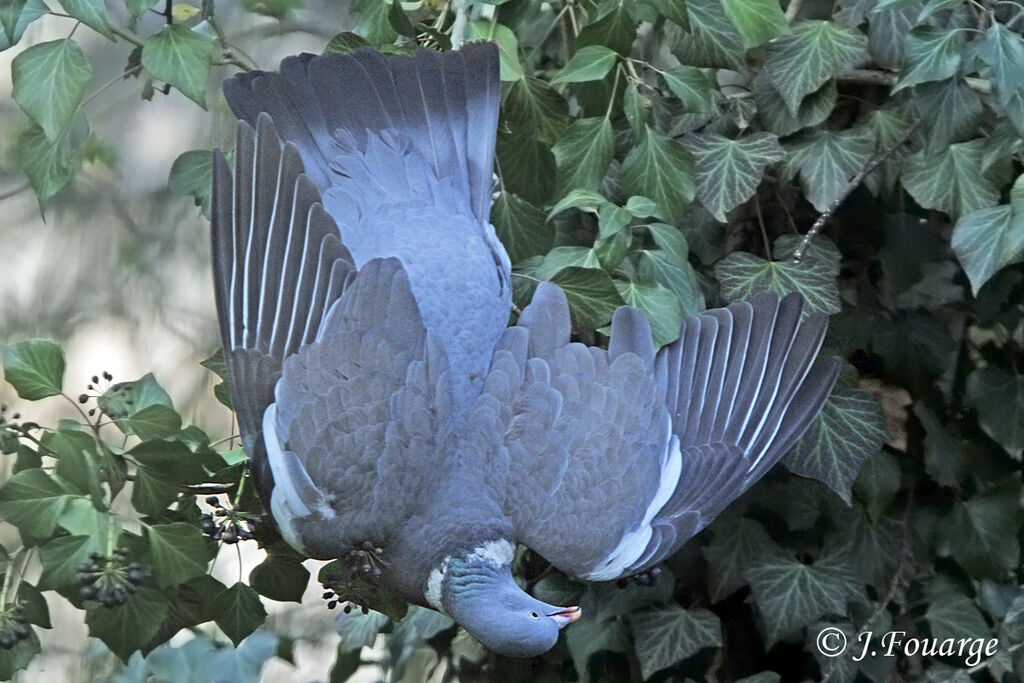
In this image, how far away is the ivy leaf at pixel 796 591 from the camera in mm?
Result: 1388

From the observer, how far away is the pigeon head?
111 centimetres

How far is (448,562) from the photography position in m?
1.14

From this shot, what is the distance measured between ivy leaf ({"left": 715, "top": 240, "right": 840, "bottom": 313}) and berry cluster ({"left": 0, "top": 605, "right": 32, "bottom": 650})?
803 mm

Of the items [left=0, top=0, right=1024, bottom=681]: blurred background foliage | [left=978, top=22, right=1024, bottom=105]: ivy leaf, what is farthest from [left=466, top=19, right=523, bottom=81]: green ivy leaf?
[left=978, top=22, right=1024, bottom=105]: ivy leaf

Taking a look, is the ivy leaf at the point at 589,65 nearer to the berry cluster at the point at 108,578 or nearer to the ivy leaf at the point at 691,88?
the ivy leaf at the point at 691,88

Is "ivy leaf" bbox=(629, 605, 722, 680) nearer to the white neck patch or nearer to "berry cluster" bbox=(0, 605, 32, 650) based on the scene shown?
the white neck patch

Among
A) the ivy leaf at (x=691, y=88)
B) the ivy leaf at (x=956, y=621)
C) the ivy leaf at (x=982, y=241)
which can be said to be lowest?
the ivy leaf at (x=956, y=621)

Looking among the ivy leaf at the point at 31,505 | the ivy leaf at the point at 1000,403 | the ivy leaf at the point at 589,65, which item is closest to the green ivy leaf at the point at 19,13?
the ivy leaf at the point at 31,505

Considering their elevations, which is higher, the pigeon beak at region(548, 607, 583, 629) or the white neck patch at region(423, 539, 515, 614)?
the white neck patch at region(423, 539, 515, 614)

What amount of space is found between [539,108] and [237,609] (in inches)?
25.2

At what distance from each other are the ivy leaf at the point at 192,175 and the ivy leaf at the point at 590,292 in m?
0.41

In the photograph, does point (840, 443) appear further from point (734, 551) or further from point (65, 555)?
point (65, 555)

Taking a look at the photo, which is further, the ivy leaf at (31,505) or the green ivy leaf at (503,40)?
the green ivy leaf at (503,40)

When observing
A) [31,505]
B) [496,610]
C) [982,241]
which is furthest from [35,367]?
[982,241]
